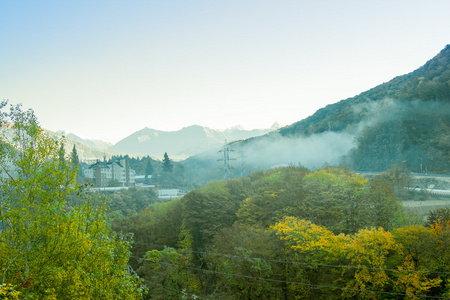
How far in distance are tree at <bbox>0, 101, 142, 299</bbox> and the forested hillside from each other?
1243 cm

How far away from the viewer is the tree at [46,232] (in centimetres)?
823

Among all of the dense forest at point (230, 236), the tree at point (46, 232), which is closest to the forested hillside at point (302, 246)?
the dense forest at point (230, 236)

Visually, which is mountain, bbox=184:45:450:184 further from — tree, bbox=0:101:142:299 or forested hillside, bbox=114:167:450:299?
tree, bbox=0:101:142:299

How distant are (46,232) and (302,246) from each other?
18044mm

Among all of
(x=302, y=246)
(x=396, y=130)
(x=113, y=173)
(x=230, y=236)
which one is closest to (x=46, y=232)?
(x=302, y=246)

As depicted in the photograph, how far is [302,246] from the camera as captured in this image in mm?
22125

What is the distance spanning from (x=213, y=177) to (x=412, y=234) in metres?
116

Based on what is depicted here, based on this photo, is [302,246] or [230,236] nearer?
[302,246]

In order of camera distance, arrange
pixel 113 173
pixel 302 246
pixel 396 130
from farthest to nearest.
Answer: pixel 113 173, pixel 396 130, pixel 302 246

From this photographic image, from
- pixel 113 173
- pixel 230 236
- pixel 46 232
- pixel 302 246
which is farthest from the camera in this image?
pixel 113 173

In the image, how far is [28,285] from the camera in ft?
26.1

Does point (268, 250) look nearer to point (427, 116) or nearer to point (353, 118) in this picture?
point (427, 116)

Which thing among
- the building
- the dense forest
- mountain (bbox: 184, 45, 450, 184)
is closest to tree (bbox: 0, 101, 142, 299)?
the dense forest

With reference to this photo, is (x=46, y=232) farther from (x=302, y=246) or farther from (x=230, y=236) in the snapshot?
(x=230, y=236)
